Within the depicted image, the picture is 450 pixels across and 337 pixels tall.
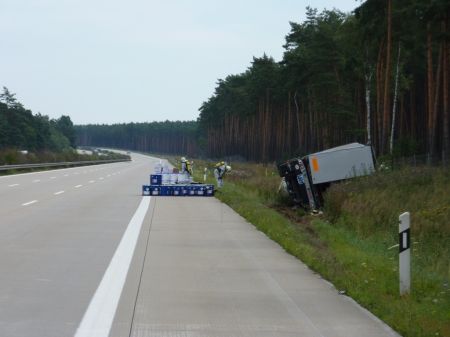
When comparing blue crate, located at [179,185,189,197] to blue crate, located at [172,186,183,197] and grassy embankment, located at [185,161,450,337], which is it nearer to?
blue crate, located at [172,186,183,197]

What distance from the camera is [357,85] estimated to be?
209 ft

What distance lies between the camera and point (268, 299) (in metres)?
7.88

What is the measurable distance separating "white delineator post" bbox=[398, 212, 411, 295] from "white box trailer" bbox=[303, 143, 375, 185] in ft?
46.0

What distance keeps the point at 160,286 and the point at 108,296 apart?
89 cm

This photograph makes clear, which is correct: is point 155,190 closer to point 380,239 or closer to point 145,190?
point 145,190

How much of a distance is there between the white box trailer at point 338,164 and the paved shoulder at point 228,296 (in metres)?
9.05

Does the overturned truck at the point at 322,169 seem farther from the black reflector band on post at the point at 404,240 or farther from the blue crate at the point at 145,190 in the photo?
the black reflector band on post at the point at 404,240

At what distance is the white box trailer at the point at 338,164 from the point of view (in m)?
22.2

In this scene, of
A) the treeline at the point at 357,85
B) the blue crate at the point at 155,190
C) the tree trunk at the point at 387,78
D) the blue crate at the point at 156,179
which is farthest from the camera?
the treeline at the point at 357,85

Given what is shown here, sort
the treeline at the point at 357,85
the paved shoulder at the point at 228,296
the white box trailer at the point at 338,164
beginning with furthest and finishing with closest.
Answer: the treeline at the point at 357,85 → the white box trailer at the point at 338,164 → the paved shoulder at the point at 228,296

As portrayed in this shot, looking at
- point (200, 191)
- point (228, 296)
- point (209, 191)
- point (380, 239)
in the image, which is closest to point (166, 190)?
point (200, 191)

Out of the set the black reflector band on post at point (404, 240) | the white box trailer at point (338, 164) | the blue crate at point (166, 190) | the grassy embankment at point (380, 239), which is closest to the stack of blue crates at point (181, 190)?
the blue crate at point (166, 190)

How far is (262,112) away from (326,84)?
35093 mm

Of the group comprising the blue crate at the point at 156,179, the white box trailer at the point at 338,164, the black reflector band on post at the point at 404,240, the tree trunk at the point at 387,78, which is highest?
the tree trunk at the point at 387,78
